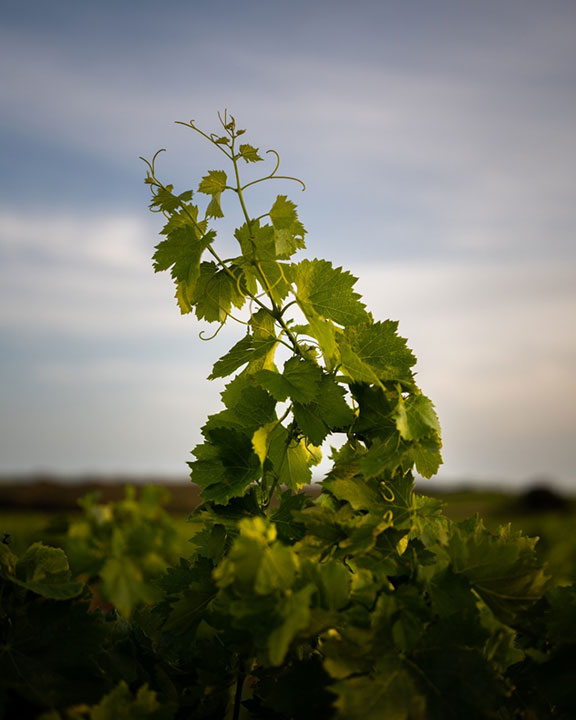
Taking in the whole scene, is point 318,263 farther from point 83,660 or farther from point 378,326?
point 83,660

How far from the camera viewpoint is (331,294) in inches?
48.3

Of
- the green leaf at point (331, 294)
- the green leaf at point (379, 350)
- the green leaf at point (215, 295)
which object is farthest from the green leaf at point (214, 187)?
the green leaf at point (379, 350)

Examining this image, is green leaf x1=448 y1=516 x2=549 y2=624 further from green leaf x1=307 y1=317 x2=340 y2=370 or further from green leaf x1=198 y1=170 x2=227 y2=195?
green leaf x1=198 y1=170 x2=227 y2=195

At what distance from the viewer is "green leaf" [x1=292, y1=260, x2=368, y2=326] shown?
4.01ft

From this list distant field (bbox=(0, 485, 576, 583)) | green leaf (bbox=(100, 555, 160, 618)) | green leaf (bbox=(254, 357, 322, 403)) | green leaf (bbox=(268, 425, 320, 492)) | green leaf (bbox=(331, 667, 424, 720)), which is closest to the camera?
green leaf (bbox=(100, 555, 160, 618))

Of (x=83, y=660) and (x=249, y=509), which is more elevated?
(x=249, y=509)

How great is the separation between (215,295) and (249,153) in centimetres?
29

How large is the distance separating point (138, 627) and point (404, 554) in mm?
563

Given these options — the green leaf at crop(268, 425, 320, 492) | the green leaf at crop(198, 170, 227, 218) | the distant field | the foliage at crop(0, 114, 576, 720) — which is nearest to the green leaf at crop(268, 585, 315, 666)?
the foliage at crop(0, 114, 576, 720)

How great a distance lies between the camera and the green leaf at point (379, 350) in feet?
3.91

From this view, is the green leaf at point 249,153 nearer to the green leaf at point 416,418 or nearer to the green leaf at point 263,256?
the green leaf at point 263,256

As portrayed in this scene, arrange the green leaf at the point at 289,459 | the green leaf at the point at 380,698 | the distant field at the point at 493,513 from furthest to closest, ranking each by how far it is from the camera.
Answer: the distant field at the point at 493,513
the green leaf at the point at 289,459
the green leaf at the point at 380,698

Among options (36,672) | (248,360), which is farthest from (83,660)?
(248,360)

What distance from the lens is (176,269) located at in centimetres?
127
